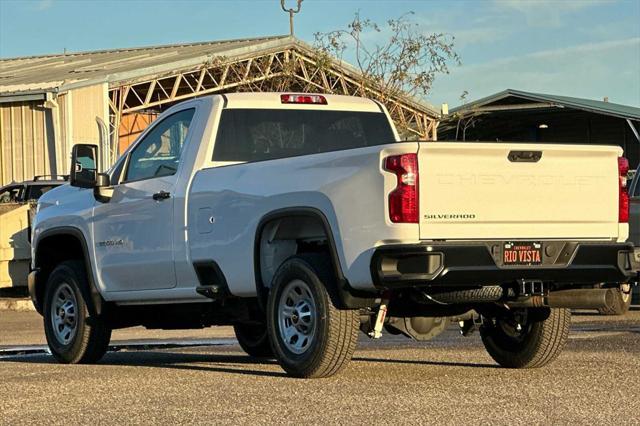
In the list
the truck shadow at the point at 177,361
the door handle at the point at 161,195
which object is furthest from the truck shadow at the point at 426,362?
the door handle at the point at 161,195

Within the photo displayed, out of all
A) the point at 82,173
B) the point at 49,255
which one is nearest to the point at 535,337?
the point at 82,173

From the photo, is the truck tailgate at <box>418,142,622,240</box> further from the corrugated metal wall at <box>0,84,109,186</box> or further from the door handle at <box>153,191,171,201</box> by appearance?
the corrugated metal wall at <box>0,84,109,186</box>

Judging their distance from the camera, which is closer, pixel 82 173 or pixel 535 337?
pixel 535 337

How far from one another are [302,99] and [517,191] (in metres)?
2.83

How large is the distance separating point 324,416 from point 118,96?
31.8 m

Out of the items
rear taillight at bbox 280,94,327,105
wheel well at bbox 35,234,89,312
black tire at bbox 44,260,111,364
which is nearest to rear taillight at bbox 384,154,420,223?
rear taillight at bbox 280,94,327,105

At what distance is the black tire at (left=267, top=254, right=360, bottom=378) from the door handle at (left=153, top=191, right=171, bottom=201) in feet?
4.97

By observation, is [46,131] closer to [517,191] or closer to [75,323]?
[75,323]

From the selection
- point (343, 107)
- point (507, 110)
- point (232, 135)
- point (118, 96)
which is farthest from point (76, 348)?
point (507, 110)

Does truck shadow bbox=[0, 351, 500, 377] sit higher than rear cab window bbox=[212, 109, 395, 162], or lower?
lower

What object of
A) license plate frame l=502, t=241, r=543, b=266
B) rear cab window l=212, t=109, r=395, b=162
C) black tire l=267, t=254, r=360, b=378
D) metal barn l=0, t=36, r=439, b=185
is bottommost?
black tire l=267, t=254, r=360, b=378

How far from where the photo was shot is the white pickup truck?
326 inches

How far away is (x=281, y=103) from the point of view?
10.7 metres

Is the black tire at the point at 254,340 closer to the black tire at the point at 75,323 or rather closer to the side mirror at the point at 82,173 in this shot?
the black tire at the point at 75,323
